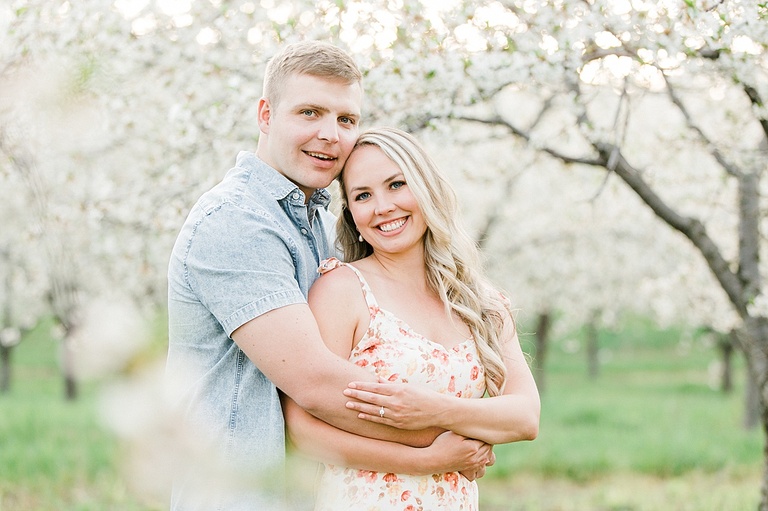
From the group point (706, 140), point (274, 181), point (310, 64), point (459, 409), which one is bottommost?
point (706, 140)

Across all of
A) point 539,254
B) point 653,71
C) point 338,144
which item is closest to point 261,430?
point 338,144

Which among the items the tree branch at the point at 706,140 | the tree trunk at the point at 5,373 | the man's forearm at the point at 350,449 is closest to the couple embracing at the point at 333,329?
the man's forearm at the point at 350,449

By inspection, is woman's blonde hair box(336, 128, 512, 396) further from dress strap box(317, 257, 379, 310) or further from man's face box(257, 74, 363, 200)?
dress strap box(317, 257, 379, 310)

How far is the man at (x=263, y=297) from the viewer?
2.14 m

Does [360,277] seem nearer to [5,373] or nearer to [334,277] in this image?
[334,277]

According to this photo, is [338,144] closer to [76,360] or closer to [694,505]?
[76,360]

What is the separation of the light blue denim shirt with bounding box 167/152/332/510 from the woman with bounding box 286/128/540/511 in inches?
4.3

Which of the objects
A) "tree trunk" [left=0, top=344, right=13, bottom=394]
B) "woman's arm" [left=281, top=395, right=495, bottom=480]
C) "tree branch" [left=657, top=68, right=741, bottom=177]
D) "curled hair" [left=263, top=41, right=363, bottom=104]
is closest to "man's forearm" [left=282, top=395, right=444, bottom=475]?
"woman's arm" [left=281, top=395, right=495, bottom=480]

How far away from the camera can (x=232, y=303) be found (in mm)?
2141

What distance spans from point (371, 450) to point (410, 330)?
403 mm

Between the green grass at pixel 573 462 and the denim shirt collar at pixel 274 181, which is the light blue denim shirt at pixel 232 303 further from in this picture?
the green grass at pixel 573 462

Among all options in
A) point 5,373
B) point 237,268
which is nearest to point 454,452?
point 237,268

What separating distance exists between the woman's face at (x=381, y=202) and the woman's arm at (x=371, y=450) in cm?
62

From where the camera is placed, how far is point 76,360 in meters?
1.01
